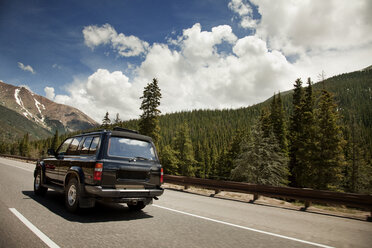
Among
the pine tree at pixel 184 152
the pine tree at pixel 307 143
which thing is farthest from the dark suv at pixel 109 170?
the pine tree at pixel 184 152

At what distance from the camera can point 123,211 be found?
6594 millimetres

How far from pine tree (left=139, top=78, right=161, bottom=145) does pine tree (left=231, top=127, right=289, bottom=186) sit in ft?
42.4

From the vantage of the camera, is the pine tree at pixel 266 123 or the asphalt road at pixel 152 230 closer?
the asphalt road at pixel 152 230

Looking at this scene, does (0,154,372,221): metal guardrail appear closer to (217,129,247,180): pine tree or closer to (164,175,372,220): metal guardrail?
(164,175,372,220): metal guardrail

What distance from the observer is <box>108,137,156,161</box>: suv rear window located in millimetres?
5801

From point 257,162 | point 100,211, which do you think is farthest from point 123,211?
point 257,162

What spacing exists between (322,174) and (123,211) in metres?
22.6

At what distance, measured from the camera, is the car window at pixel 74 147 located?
6789 millimetres

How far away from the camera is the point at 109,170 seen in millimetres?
5457

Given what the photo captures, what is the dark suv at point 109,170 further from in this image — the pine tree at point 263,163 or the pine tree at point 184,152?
the pine tree at point 184,152

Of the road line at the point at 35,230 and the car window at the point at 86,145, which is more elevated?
the car window at the point at 86,145

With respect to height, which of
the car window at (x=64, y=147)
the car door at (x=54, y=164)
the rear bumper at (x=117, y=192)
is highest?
the car window at (x=64, y=147)

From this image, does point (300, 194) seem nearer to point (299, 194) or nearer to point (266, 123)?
point (299, 194)

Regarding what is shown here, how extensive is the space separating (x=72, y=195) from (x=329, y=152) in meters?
24.3
